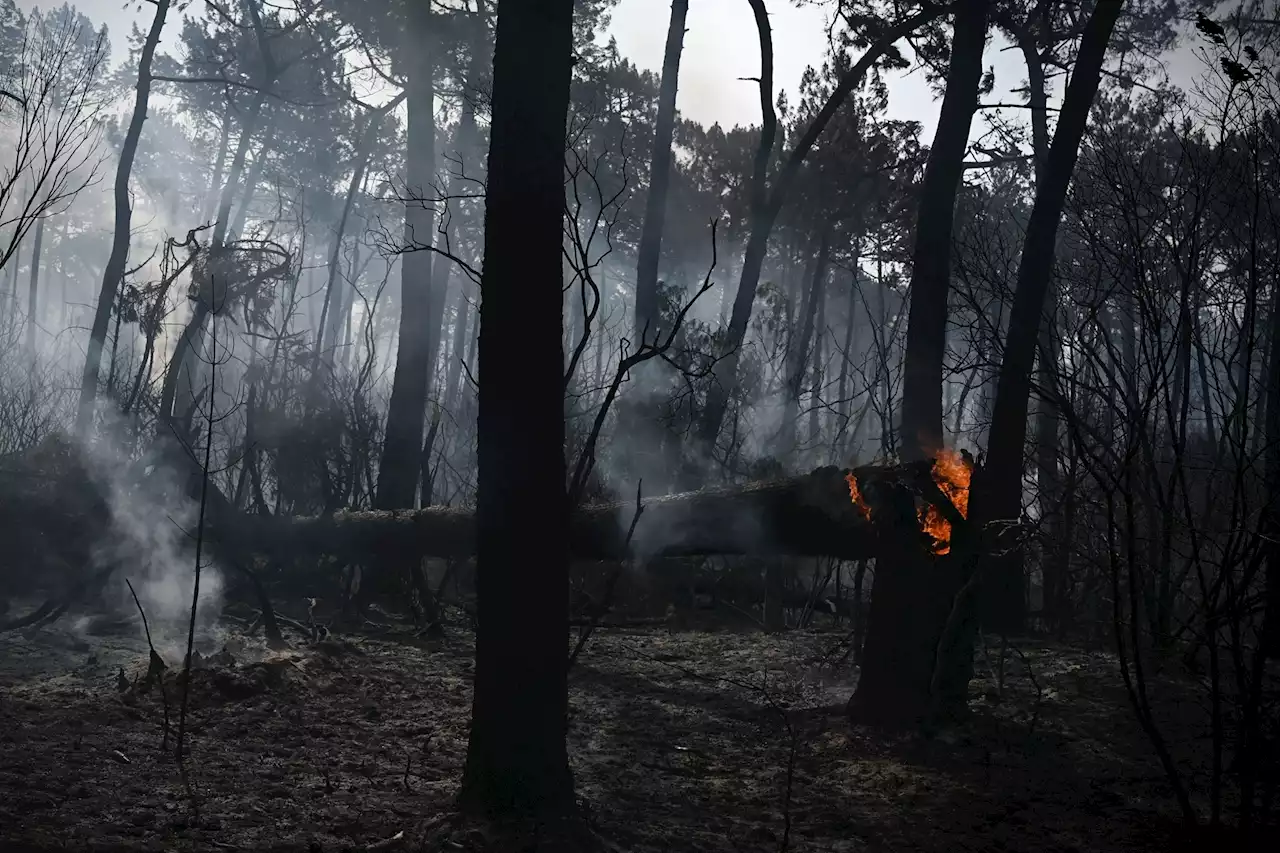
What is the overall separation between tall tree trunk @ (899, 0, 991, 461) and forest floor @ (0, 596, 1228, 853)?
6.54 feet

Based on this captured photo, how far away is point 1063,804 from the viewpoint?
4.32 metres

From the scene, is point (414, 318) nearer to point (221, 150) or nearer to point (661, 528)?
point (661, 528)

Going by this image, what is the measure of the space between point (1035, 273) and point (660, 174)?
32.6ft

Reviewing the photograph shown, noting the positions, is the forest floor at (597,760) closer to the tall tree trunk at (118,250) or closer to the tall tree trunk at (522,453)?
the tall tree trunk at (522,453)

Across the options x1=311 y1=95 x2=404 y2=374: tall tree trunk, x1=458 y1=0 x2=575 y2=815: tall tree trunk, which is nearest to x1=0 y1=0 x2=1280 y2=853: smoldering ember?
x1=458 y1=0 x2=575 y2=815: tall tree trunk

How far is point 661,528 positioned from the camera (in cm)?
726

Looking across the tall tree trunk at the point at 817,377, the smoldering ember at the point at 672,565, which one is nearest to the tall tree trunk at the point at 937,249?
the smoldering ember at the point at 672,565

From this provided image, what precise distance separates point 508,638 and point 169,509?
292 inches

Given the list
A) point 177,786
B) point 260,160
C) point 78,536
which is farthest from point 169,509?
point 260,160

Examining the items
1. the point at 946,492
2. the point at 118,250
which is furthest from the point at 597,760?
the point at 118,250

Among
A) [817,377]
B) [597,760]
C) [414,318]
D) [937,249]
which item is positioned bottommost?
[597,760]

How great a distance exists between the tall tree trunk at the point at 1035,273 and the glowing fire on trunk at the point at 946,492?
563 mm

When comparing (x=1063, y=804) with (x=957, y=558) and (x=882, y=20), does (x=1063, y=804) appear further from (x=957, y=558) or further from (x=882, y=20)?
(x=882, y=20)

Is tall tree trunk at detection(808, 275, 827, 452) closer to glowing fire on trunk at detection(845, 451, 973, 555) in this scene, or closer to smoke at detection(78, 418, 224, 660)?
glowing fire on trunk at detection(845, 451, 973, 555)
